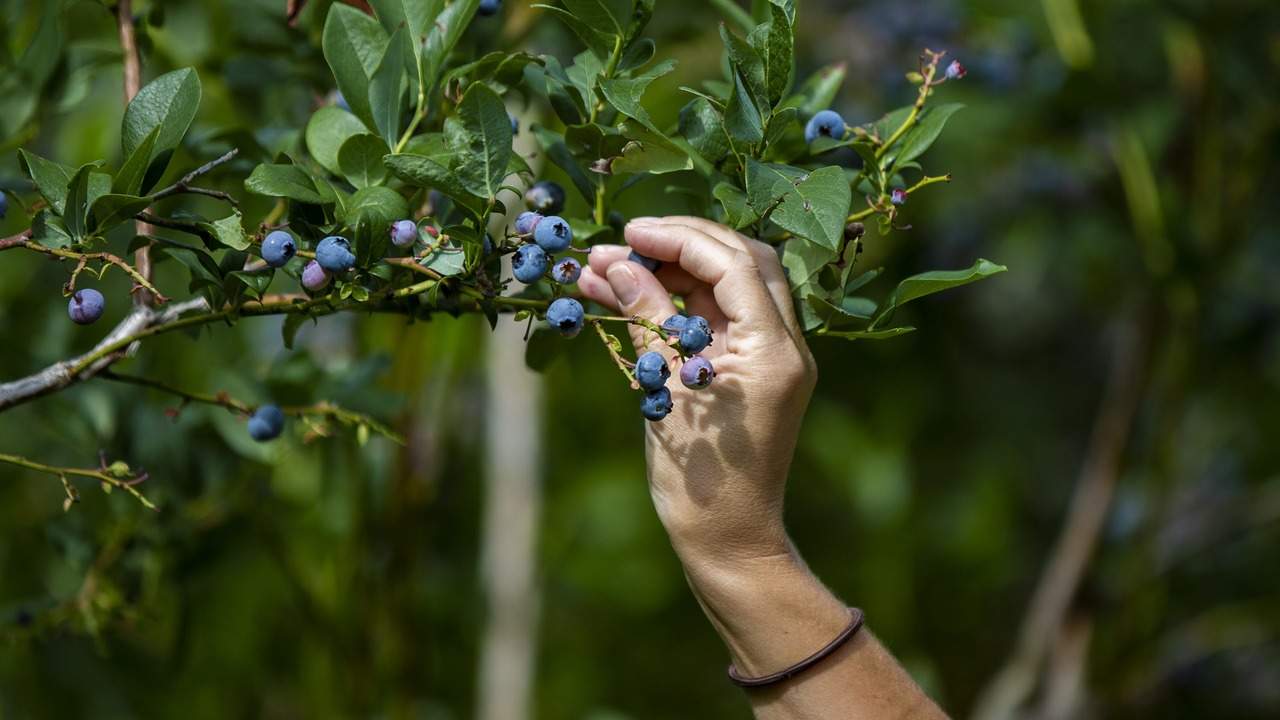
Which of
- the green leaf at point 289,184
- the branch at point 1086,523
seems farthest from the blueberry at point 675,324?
the branch at point 1086,523

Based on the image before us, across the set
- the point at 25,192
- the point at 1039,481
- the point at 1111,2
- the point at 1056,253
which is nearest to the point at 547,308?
the point at 25,192

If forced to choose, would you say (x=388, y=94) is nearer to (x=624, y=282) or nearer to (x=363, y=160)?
(x=363, y=160)

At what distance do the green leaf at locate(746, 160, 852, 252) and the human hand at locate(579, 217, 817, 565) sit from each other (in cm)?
7

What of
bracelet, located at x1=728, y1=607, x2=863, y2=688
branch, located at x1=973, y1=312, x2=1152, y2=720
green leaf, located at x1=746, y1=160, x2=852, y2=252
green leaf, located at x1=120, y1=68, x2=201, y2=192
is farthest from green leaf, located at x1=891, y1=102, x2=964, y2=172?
branch, located at x1=973, y1=312, x2=1152, y2=720

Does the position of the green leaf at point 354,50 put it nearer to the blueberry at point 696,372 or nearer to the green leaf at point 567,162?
the green leaf at point 567,162

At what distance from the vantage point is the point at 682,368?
29.9 inches

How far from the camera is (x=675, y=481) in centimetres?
88

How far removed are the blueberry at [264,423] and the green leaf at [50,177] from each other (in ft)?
0.90

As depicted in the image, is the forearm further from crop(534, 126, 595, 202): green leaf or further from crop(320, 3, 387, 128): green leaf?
crop(320, 3, 387, 128): green leaf

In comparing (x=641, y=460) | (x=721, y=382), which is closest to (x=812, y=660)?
(x=721, y=382)

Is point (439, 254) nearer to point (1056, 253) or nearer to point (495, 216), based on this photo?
point (495, 216)

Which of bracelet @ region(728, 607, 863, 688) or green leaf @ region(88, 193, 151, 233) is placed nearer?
green leaf @ region(88, 193, 151, 233)

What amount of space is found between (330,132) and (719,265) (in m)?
0.28

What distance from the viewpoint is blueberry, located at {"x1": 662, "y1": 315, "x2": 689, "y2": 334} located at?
762 millimetres
